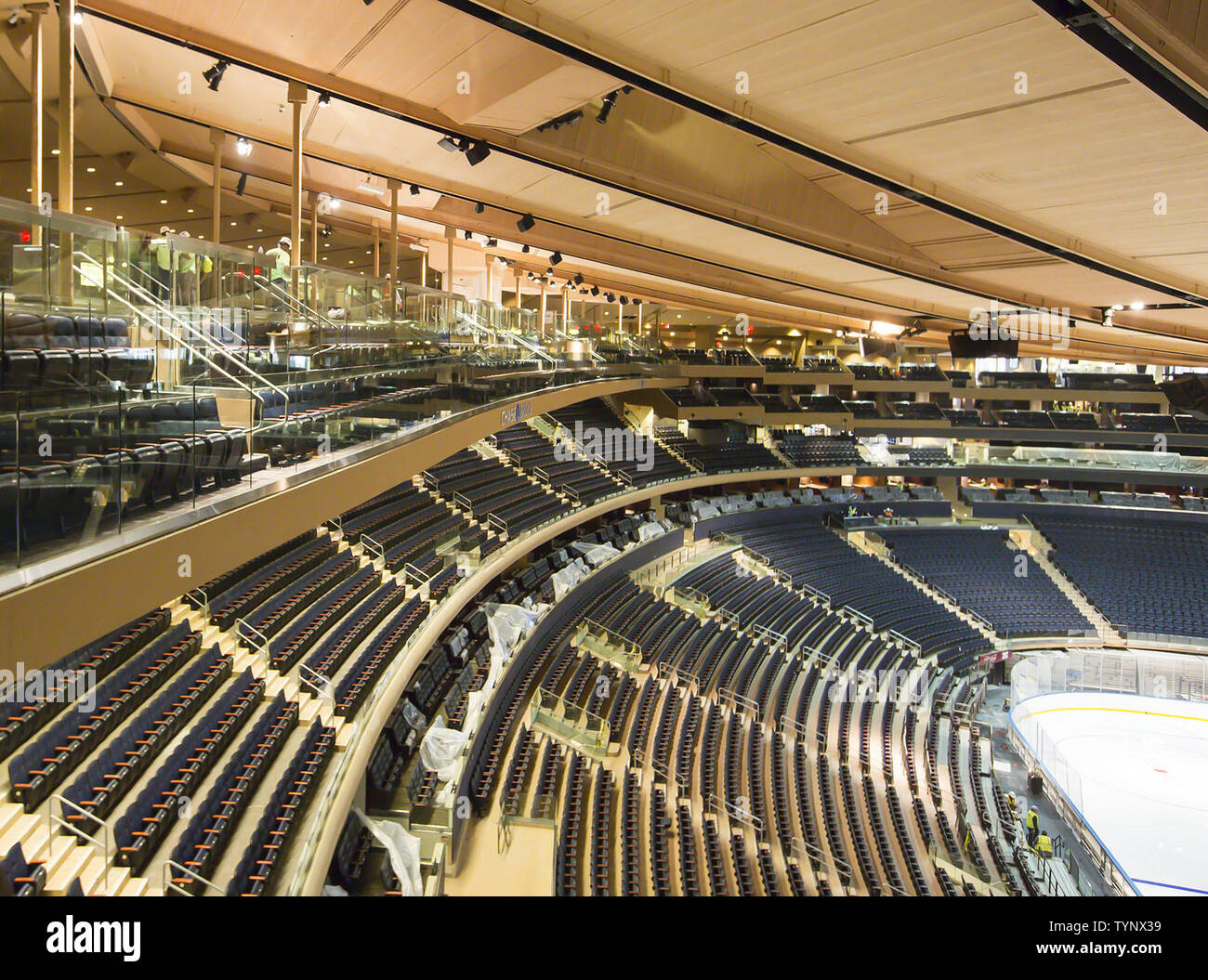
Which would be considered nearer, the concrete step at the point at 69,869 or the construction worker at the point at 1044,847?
the concrete step at the point at 69,869

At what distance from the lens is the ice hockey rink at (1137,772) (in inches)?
537

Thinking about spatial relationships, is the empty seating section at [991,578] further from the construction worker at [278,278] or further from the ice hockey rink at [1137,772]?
the construction worker at [278,278]

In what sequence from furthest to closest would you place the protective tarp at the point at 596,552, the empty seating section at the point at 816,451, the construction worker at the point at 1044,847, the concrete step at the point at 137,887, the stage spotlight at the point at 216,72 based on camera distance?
1. the empty seating section at the point at 816,451
2. the protective tarp at the point at 596,552
3. the construction worker at the point at 1044,847
4. the stage spotlight at the point at 216,72
5. the concrete step at the point at 137,887

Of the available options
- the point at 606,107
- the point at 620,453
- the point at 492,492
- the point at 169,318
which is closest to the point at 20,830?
the point at 169,318

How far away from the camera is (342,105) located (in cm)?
865

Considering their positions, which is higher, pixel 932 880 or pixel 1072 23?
pixel 1072 23

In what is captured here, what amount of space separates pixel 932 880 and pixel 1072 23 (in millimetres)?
10829

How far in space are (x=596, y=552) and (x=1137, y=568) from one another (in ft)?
62.2

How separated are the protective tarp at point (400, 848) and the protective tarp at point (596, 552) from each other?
954cm

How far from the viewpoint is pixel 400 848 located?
24.0ft

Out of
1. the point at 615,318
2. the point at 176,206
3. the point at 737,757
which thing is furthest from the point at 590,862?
the point at 615,318

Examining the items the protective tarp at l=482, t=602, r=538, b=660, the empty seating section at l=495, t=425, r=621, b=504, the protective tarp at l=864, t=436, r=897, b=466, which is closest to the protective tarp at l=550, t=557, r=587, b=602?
the protective tarp at l=482, t=602, r=538, b=660

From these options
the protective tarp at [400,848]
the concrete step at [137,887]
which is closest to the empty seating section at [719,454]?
the protective tarp at [400,848]
